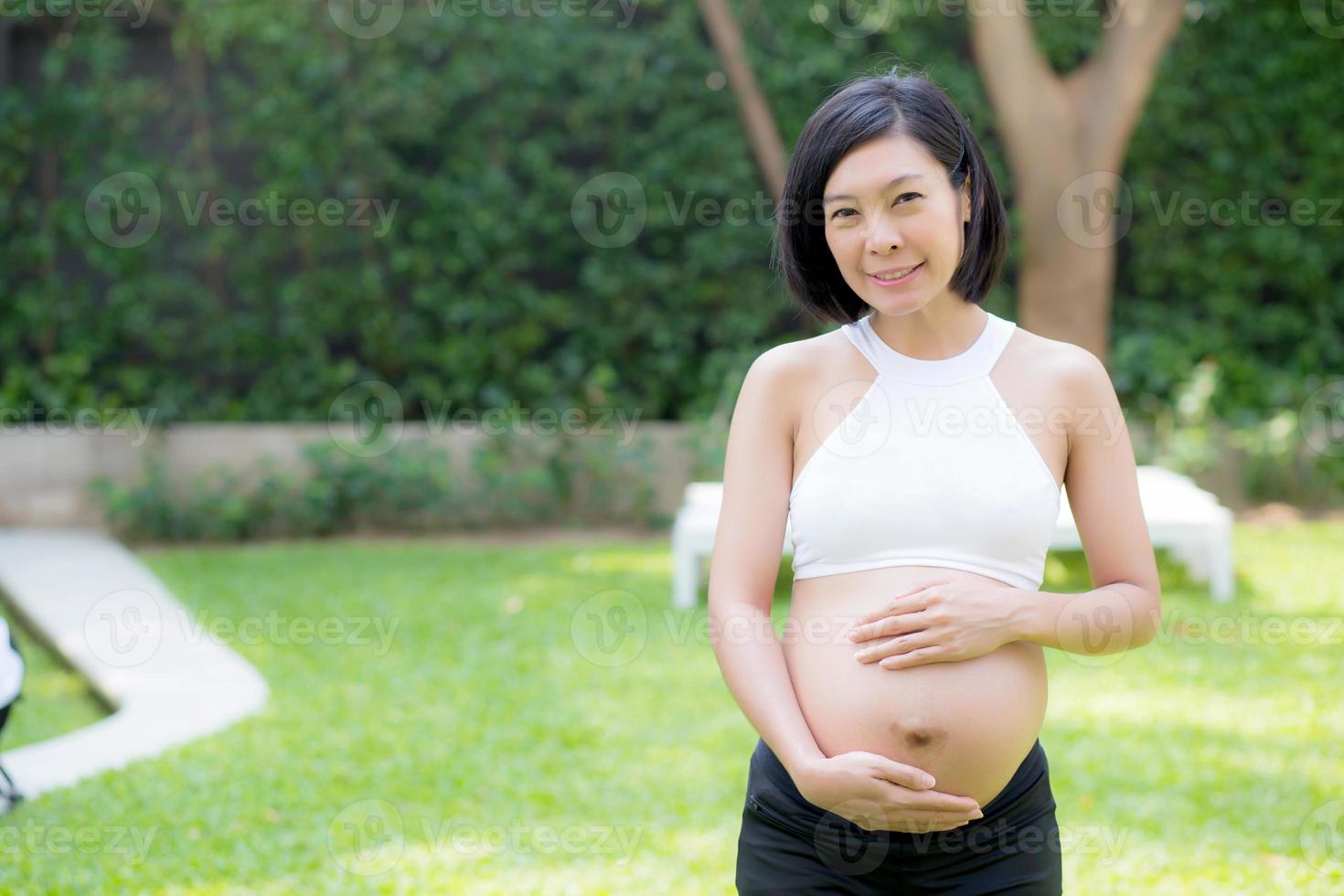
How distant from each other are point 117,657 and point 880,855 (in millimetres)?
4231

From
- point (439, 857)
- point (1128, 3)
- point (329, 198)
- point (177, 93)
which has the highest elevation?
point (1128, 3)

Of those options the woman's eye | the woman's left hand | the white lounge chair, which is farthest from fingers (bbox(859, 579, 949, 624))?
the white lounge chair

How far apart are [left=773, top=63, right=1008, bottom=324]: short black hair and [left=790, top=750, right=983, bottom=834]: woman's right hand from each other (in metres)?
0.61

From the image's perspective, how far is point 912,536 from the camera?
5.33ft

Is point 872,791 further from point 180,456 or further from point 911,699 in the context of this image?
point 180,456

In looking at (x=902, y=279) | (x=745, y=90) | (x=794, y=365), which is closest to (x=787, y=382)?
(x=794, y=365)

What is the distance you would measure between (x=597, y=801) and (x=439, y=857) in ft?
1.76

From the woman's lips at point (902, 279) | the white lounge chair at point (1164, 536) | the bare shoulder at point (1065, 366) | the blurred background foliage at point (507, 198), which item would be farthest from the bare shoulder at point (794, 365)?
the blurred background foliage at point (507, 198)

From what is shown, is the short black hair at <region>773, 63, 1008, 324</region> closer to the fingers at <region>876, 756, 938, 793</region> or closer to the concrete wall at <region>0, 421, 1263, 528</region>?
the fingers at <region>876, 756, 938, 793</region>

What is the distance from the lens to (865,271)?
1.62 metres

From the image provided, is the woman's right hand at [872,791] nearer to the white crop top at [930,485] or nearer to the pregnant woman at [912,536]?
the pregnant woman at [912,536]

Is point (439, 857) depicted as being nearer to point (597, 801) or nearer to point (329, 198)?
point (597, 801)

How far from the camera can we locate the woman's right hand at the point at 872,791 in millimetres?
1529

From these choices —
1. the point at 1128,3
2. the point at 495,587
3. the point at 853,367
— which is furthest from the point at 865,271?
the point at 1128,3
